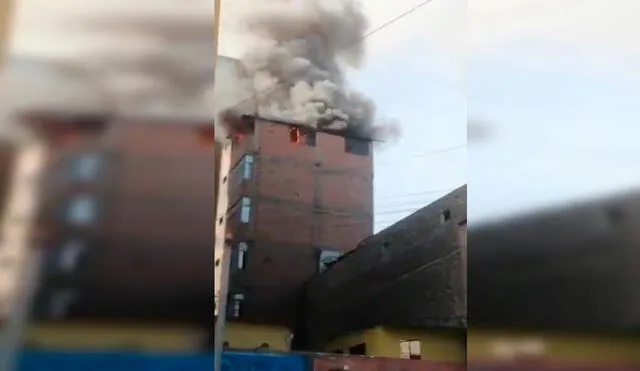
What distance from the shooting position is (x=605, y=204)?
145cm

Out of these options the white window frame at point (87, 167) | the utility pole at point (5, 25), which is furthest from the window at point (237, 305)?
the utility pole at point (5, 25)

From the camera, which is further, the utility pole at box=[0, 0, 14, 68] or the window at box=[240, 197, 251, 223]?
the window at box=[240, 197, 251, 223]

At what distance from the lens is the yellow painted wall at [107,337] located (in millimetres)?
1003

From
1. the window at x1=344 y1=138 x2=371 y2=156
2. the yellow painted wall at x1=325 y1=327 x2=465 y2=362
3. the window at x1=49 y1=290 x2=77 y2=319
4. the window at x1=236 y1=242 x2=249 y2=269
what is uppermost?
the window at x1=344 y1=138 x2=371 y2=156

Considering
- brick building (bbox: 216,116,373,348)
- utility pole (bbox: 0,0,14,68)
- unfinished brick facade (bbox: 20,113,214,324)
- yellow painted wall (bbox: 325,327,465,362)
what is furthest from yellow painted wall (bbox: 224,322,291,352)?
utility pole (bbox: 0,0,14,68)

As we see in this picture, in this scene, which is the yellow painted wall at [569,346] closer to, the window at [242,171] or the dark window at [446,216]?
the dark window at [446,216]

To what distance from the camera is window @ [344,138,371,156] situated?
4.90 ft

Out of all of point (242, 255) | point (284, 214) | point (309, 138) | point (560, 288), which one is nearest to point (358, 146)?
point (309, 138)

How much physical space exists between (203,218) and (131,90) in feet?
0.73

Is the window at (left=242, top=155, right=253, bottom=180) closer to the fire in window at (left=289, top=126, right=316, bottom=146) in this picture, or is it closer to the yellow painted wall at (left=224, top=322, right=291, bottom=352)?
the fire in window at (left=289, top=126, right=316, bottom=146)

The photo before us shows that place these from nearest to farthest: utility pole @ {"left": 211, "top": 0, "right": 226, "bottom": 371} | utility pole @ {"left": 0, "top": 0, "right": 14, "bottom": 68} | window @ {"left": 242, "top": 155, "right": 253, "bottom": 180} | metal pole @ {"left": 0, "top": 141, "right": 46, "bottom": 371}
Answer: metal pole @ {"left": 0, "top": 141, "right": 46, "bottom": 371}, utility pole @ {"left": 0, "top": 0, "right": 14, "bottom": 68}, utility pole @ {"left": 211, "top": 0, "right": 226, "bottom": 371}, window @ {"left": 242, "top": 155, "right": 253, "bottom": 180}

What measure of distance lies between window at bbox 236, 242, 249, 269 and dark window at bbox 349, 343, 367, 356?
0.27 metres

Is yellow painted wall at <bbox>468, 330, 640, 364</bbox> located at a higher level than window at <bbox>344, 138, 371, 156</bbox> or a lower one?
lower

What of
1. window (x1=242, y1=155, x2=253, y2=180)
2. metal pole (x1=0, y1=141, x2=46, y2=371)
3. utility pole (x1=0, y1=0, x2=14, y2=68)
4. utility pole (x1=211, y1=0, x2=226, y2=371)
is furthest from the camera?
window (x1=242, y1=155, x2=253, y2=180)
